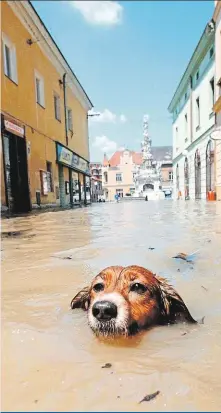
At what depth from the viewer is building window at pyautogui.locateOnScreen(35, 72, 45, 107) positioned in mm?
14658

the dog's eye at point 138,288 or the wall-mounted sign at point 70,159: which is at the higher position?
the wall-mounted sign at point 70,159

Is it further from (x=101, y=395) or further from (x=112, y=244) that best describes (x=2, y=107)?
(x=101, y=395)

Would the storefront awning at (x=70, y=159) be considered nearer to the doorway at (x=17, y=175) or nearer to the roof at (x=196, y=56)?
the doorway at (x=17, y=175)

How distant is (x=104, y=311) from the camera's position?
1.51 m

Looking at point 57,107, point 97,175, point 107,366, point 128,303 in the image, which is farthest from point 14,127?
point 97,175

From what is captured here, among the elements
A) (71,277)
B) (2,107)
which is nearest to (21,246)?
(71,277)

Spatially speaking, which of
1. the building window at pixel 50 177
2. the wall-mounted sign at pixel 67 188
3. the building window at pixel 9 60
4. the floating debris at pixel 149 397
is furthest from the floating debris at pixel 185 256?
the wall-mounted sign at pixel 67 188

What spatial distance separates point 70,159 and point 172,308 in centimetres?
1905

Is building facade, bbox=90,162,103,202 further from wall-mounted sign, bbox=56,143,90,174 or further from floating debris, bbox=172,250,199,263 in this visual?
floating debris, bbox=172,250,199,263

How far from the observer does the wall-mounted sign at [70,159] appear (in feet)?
58.4

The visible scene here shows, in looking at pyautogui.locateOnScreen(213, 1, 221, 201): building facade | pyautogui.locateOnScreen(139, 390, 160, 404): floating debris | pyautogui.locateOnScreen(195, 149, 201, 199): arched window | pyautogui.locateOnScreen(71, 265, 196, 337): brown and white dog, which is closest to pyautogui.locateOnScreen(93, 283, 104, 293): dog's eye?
pyautogui.locateOnScreen(71, 265, 196, 337): brown and white dog

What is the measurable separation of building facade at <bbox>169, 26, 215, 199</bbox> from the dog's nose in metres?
18.6

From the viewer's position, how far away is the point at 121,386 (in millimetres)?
1157

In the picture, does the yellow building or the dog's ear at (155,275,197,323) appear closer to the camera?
the dog's ear at (155,275,197,323)
